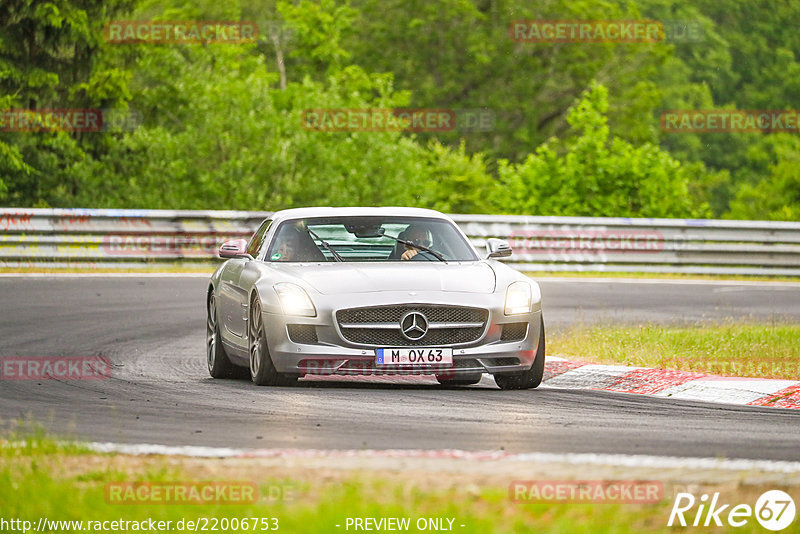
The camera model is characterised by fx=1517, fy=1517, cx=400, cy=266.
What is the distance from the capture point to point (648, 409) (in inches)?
404

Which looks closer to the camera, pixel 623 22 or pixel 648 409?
pixel 648 409

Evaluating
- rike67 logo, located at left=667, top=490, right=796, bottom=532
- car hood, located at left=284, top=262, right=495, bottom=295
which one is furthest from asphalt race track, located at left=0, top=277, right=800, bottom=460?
rike67 logo, located at left=667, top=490, right=796, bottom=532

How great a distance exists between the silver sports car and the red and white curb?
861 millimetres

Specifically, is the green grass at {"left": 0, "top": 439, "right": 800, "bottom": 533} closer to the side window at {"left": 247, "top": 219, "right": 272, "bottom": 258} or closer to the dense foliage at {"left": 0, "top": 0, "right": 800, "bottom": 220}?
the side window at {"left": 247, "top": 219, "right": 272, "bottom": 258}

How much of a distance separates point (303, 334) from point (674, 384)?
2.96 metres

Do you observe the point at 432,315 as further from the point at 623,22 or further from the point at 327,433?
the point at 623,22

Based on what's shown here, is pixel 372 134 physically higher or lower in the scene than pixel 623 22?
lower

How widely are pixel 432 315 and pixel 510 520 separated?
5.36 metres

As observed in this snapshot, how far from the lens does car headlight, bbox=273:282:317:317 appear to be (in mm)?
11016

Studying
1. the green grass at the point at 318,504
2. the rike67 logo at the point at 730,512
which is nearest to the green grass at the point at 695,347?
the rike67 logo at the point at 730,512

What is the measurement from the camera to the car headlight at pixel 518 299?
11.3 meters

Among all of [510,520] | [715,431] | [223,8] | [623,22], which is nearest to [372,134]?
[623,22]

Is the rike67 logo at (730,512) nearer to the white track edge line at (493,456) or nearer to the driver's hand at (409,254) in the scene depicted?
the white track edge line at (493,456)

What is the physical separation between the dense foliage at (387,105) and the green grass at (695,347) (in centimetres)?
1677
